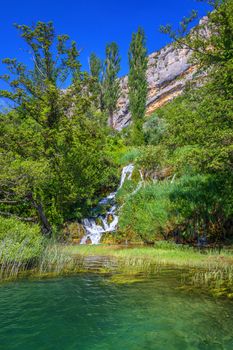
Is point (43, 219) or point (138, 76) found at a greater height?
point (138, 76)

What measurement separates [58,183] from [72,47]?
898 centimetres

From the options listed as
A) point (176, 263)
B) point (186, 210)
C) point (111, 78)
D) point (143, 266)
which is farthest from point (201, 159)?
point (111, 78)

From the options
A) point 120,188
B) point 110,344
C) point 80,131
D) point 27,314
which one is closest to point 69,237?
point 120,188

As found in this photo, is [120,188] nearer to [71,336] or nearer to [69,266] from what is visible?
[69,266]

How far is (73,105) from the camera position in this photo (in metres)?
22.0

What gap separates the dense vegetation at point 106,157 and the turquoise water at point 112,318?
3722 mm

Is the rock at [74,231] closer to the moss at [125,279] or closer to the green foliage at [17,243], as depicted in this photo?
the green foliage at [17,243]

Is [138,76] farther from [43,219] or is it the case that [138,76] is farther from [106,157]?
[43,219]

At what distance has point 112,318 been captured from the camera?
7203 mm

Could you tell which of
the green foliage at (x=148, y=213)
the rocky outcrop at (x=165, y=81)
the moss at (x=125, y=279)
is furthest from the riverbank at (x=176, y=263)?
the rocky outcrop at (x=165, y=81)

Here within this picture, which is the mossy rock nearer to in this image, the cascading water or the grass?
the cascading water

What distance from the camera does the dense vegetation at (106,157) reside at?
46.4 ft

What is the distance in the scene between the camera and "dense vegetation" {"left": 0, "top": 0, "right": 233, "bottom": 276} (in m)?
14.1

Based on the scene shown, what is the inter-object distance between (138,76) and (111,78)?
6417 mm
